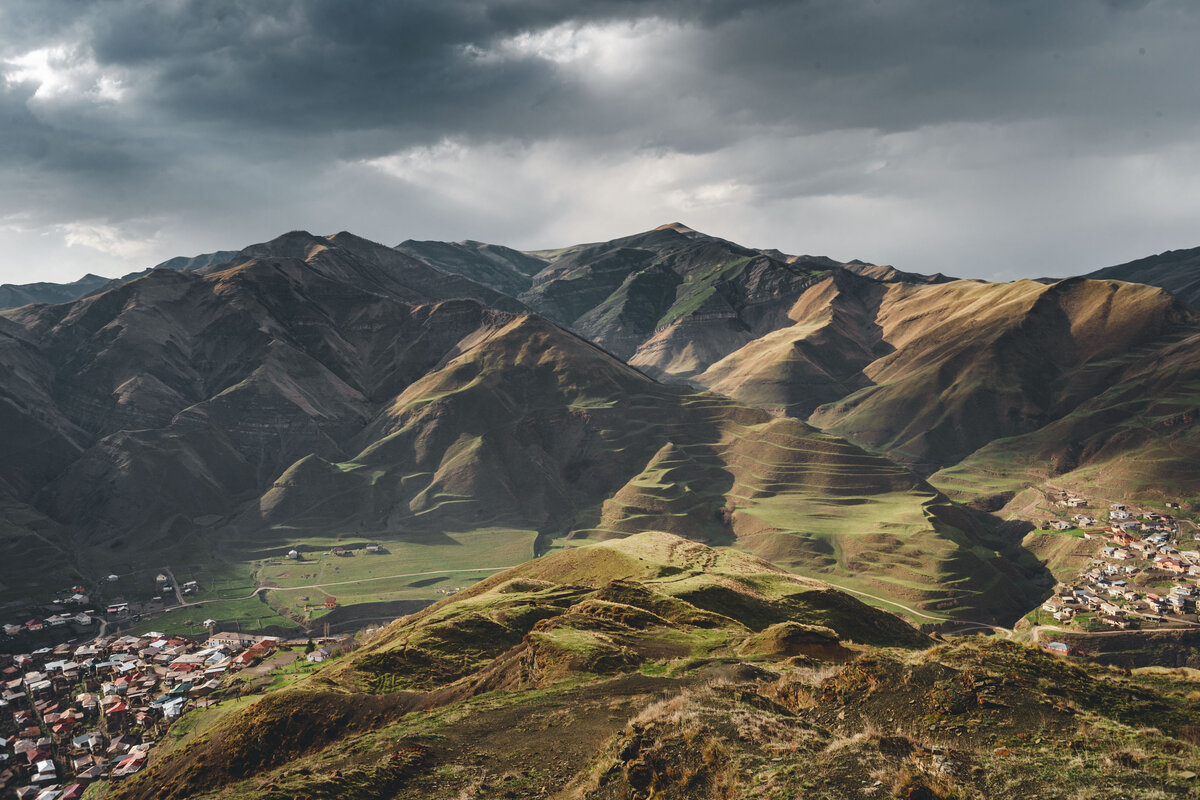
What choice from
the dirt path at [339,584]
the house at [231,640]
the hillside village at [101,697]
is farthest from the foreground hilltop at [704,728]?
the dirt path at [339,584]

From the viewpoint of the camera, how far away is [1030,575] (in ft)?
484

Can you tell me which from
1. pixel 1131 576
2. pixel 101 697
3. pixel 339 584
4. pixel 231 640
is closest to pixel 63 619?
pixel 231 640

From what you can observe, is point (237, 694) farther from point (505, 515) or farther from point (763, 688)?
point (505, 515)

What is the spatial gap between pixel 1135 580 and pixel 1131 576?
6.92 ft

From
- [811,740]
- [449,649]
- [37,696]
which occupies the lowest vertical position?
[37,696]

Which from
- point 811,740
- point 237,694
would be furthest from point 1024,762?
point 237,694

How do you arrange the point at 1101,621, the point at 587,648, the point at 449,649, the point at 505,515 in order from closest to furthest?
1. the point at 587,648
2. the point at 449,649
3. the point at 1101,621
4. the point at 505,515

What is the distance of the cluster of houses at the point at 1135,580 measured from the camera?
115500 millimetres

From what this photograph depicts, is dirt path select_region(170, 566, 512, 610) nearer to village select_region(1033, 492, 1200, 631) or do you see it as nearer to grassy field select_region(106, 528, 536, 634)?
grassy field select_region(106, 528, 536, 634)

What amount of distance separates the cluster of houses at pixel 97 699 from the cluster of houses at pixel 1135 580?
13964 cm

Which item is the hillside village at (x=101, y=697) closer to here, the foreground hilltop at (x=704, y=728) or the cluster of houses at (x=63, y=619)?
the cluster of houses at (x=63, y=619)

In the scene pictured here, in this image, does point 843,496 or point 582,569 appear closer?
point 582,569

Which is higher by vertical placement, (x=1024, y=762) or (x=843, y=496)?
(x=1024, y=762)

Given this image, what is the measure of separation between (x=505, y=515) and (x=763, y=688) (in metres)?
172
